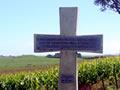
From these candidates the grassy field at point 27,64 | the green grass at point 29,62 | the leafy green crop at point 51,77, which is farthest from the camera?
the green grass at point 29,62

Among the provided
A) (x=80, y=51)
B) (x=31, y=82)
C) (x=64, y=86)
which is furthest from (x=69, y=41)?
(x=31, y=82)

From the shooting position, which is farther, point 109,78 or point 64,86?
point 109,78

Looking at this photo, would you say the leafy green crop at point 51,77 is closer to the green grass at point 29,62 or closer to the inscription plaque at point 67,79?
the inscription plaque at point 67,79

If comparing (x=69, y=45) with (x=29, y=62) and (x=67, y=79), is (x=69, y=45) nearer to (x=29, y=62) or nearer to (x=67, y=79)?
(x=67, y=79)

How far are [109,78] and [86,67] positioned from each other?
1123 mm

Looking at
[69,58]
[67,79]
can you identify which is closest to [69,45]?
[69,58]

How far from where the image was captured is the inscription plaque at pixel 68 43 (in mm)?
6867

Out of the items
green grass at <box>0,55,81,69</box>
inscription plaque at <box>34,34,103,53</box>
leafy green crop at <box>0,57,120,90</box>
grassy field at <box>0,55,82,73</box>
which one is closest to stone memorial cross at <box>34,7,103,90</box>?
inscription plaque at <box>34,34,103,53</box>

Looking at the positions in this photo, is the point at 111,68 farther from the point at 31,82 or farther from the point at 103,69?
the point at 31,82

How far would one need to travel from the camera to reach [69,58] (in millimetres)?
6973

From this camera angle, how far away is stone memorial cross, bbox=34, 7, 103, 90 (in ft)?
22.6

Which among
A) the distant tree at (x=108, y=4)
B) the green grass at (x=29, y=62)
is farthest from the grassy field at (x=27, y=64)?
the distant tree at (x=108, y=4)

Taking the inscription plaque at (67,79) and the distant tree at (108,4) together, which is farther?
the distant tree at (108,4)

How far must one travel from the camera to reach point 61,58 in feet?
23.0
